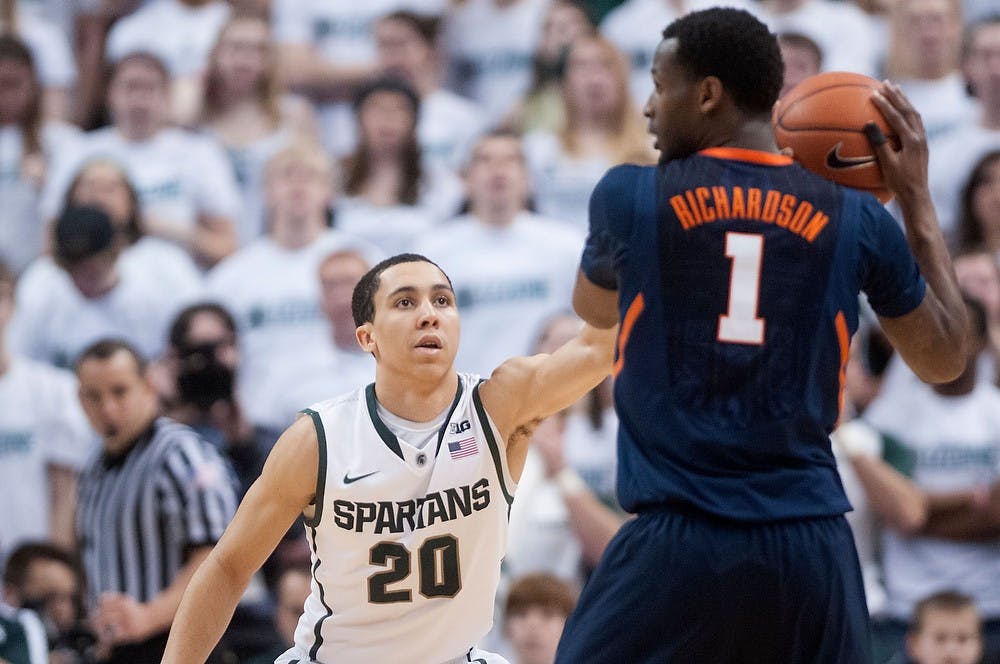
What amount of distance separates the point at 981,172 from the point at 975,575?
6.89 ft

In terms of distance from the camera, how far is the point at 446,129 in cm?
958

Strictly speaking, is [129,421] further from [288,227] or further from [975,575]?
[975,575]

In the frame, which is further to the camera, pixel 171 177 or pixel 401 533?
pixel 171 177

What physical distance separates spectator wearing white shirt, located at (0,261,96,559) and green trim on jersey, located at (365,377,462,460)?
4.11 metres

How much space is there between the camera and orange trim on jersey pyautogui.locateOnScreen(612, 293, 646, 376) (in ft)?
12.1

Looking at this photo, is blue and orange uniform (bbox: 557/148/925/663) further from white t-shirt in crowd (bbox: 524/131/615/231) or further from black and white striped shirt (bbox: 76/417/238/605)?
white t-shirt in crowd (bbox: 524/131/615/231)

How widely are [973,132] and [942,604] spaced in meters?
2.93

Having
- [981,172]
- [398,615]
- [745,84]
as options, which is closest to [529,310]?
[981,172]

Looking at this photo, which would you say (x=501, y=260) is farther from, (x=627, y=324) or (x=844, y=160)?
(x=627, y=324)

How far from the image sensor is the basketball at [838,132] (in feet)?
13.0

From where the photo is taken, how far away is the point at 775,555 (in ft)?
11.7

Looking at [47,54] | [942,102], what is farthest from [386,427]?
[47,54]

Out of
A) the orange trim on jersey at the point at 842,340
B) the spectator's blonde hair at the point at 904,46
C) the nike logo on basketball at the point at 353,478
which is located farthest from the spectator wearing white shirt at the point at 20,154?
the orange trim on jersey at the point at 842,340

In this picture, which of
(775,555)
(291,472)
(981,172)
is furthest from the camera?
(981,172)
